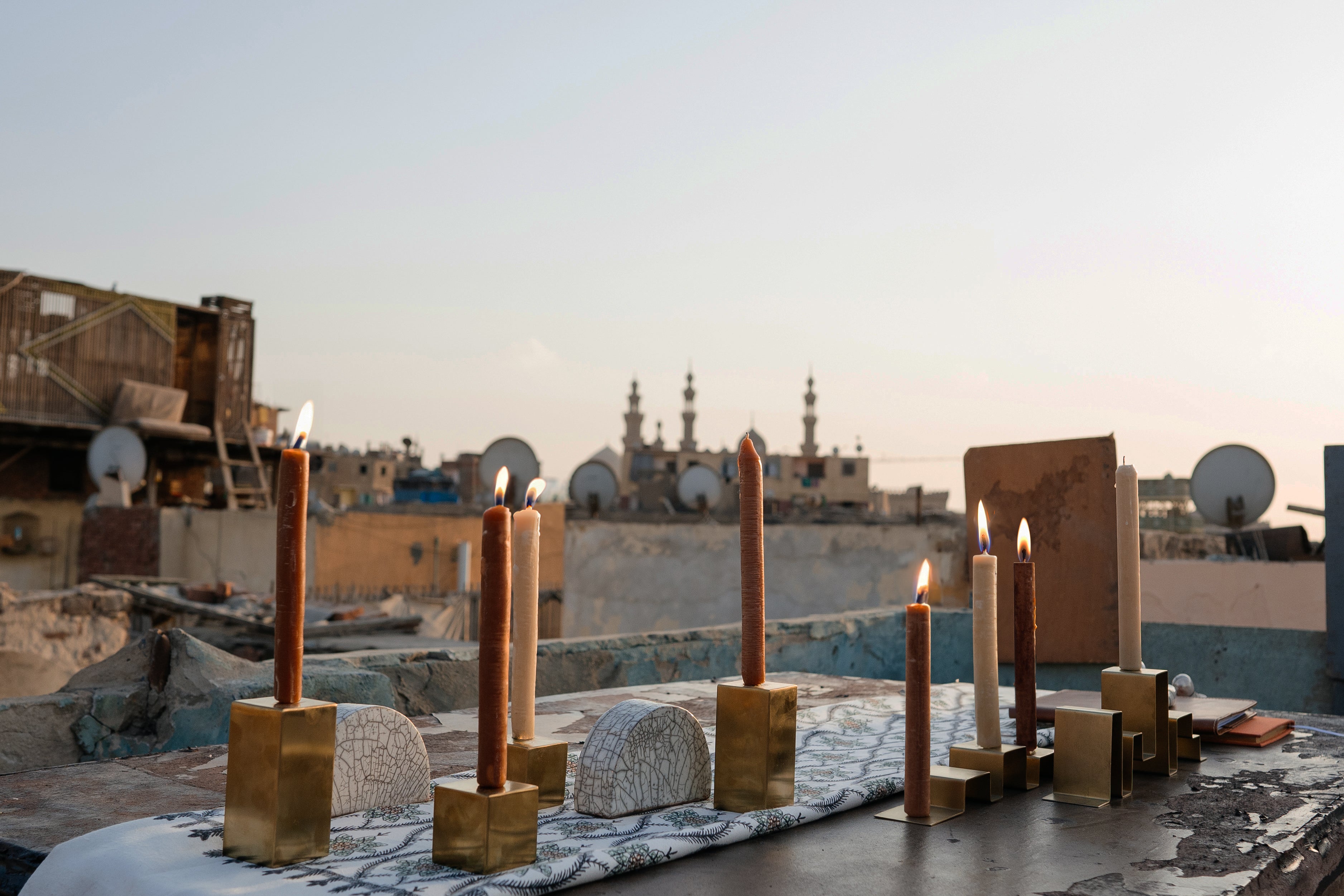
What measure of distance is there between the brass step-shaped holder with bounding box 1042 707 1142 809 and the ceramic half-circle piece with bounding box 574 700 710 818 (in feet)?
2.00

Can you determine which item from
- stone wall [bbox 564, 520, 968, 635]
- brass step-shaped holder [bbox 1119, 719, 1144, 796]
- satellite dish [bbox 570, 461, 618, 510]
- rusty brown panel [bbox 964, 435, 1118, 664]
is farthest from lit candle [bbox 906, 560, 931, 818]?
satellite dish [bbox 570, 461, 618, 510]

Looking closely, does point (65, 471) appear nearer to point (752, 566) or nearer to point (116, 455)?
point (116, 455)

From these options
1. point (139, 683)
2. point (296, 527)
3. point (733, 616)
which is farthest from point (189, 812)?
point (733, 616)

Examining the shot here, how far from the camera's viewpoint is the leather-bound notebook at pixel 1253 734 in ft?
6.95

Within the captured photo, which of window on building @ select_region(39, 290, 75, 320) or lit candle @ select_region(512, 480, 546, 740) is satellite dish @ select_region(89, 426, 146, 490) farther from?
lit candle @ select_region(512, 480, 546, 740)

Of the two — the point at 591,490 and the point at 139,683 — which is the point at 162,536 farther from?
the point at 139,683

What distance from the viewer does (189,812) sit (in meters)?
1.35

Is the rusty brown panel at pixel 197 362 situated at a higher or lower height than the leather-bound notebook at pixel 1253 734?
higher

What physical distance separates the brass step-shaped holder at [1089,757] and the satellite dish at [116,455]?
22.1 metres

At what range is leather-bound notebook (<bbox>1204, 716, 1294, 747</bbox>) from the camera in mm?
2119

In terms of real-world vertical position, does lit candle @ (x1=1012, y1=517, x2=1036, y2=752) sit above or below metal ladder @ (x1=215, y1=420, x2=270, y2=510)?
below

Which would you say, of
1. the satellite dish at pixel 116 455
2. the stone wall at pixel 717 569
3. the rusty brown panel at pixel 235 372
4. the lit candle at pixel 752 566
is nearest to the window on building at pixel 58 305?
the rusty brown panel at pixel 235 372

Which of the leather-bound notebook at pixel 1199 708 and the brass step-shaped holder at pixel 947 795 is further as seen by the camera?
the leather-bound notebook at pixel 1199 708

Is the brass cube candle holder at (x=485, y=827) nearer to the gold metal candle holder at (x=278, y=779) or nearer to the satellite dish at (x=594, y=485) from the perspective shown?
the gold metal candle holder at (x=278, y=779)
